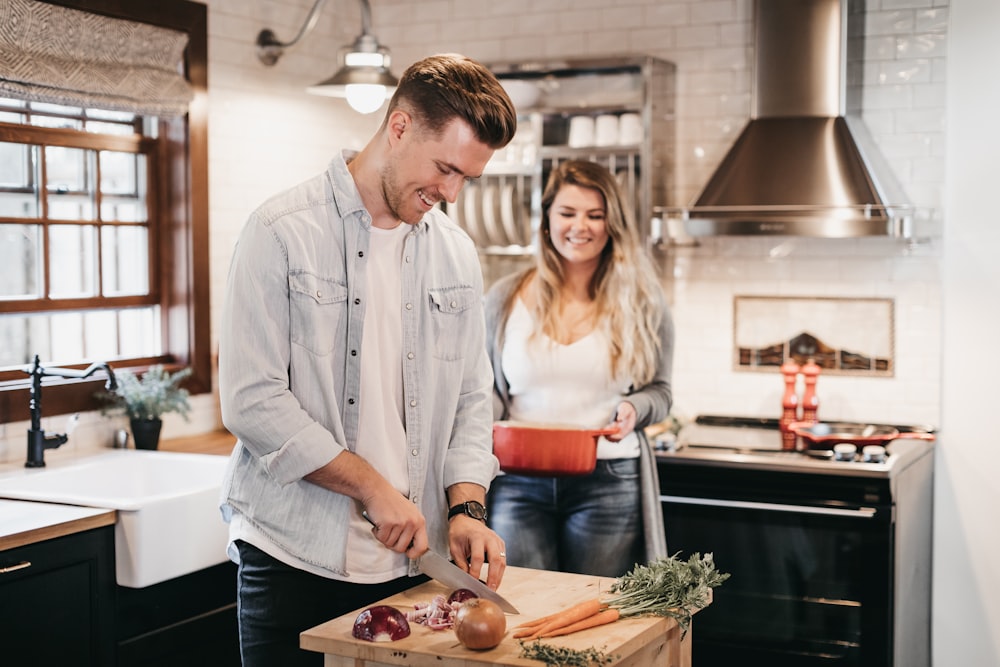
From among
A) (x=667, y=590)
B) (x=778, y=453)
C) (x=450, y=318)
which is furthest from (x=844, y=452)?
(x=450, y=318)

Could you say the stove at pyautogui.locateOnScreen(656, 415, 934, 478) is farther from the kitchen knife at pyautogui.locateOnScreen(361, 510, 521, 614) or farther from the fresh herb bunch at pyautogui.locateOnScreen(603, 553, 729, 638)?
the kitchen knife at pyautogui.locateOnScreen(361, 510, 521, 614)

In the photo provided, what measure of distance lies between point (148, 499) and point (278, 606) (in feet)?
3.49

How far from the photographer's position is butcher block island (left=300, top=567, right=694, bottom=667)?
72.1 inches

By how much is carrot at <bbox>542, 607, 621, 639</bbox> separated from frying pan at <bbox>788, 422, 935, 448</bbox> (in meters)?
2.28

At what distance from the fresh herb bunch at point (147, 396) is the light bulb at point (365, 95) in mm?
1127

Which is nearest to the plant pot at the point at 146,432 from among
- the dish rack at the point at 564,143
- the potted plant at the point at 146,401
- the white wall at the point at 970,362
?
the potted plant at the point at 146,401

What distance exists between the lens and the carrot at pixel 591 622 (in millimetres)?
1896

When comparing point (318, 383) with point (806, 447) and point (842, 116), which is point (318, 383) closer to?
point (806, 447)

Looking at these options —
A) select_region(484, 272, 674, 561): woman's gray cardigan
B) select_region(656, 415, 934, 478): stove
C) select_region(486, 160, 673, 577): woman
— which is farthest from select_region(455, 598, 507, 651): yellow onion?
select_region(656, 415, 934, 478): stove

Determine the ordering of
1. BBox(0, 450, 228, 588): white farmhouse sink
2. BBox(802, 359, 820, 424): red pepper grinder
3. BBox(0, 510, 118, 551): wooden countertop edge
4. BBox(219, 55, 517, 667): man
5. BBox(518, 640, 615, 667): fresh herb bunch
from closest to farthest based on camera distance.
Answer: BBox(518, 640, 615, 667): fresh herb bunch < BBox(219, 55, 517, 667): man < BBox(0, 510, 118, 551): wooden countertop edge < BBox(0, 450, 228, 588): white farmhouse sink < BBox(802, 359, 820, 424): red pepper grinder

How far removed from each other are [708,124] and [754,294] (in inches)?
27.1

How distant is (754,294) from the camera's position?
15.0 ft

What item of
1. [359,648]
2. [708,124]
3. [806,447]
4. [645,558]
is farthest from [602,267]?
[359,648]

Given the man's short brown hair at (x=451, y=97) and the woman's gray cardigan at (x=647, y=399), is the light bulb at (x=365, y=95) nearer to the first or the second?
the woman's gray cardigan at (x=647, y=399)
